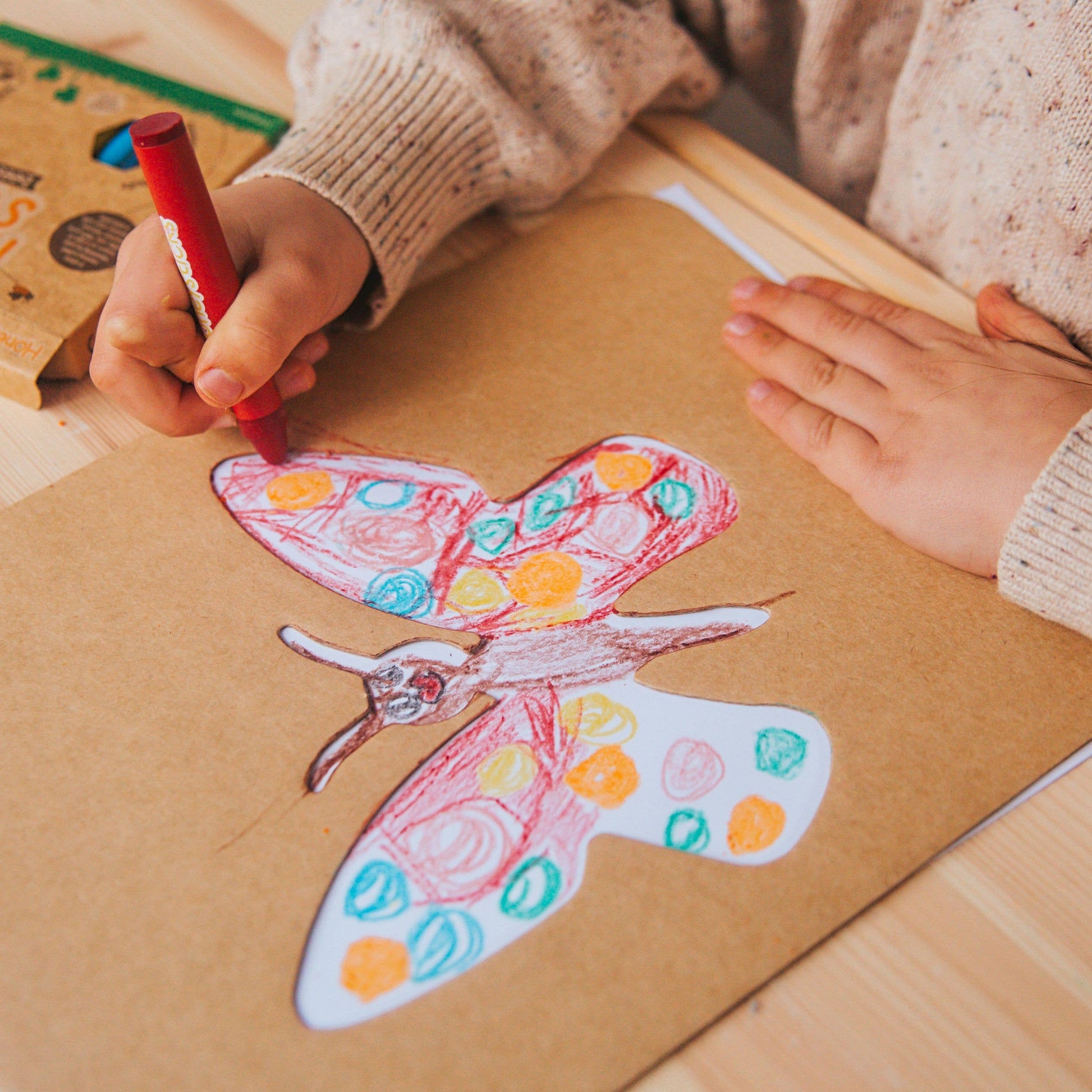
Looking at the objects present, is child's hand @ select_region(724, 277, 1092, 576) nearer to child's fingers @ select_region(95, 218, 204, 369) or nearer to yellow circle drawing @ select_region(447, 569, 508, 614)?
yellow circle drawing @ select_region(447, 569, 508, 614)

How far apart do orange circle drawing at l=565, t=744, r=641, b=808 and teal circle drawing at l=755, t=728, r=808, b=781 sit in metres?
0.06

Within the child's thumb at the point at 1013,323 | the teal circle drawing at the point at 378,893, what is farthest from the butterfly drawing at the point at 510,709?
the child's thumb at the point at 1013,323

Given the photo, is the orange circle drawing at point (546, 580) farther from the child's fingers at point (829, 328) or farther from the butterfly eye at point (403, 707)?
the child's fingers at point (829, 328)

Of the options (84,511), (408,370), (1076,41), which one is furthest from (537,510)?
(1076,41)

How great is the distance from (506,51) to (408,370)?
0.80ft

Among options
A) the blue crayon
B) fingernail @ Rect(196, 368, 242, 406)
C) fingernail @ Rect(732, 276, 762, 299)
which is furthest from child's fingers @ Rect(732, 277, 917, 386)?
the blue crayon

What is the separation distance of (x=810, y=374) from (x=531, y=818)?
32 cm

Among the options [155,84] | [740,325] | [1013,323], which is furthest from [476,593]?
[155,84]

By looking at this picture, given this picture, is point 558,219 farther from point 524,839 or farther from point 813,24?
point 524,839

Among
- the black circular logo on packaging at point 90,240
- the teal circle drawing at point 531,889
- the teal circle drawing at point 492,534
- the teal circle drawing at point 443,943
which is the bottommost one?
the teal circle drawing at point 443,943

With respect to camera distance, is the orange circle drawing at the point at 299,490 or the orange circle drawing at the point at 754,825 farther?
the orange circle drawing at the point at 299,490

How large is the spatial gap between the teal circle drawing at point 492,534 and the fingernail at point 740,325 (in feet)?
0.64

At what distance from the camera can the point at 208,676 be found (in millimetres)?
423

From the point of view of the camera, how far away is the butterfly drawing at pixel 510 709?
37cm
